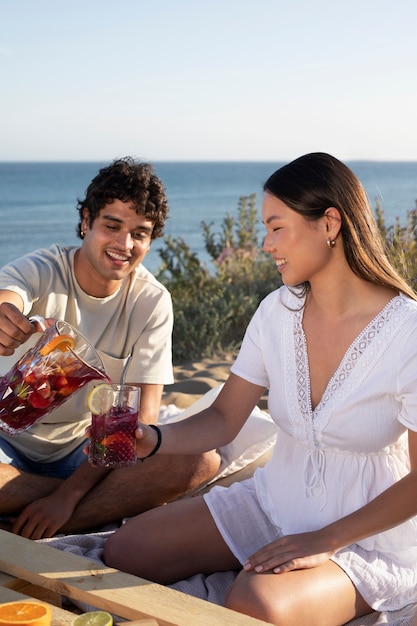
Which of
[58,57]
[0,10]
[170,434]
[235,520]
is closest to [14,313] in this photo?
[170,434]

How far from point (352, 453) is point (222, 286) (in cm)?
530

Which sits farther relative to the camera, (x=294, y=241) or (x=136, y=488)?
(x=136, y=488)

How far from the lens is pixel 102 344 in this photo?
4008 mm

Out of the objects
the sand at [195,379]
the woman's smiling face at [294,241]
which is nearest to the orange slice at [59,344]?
the woman's smiling face at [294,241]

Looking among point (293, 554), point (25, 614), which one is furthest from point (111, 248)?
point (25, 614)

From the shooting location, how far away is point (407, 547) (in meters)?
2.93

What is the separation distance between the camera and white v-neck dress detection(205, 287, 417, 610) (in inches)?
112

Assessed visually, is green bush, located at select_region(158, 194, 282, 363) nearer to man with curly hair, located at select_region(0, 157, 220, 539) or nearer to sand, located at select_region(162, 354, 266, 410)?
sand, located at select_region(162, 354, 266, 410)

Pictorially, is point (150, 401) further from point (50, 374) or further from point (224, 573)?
point (50, 374)

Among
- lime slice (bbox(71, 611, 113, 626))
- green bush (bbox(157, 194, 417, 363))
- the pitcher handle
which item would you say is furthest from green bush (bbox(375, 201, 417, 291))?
lime slice (bbox(71, 611, 113, 626))

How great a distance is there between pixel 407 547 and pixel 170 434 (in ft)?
2.99

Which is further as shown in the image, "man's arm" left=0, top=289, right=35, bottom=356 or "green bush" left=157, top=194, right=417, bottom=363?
"green bush" left=157, top=194, right=417, bottom=363

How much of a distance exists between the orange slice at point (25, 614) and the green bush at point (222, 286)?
4545mm

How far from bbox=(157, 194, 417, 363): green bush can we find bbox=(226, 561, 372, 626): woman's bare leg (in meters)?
Answer: 3.76
